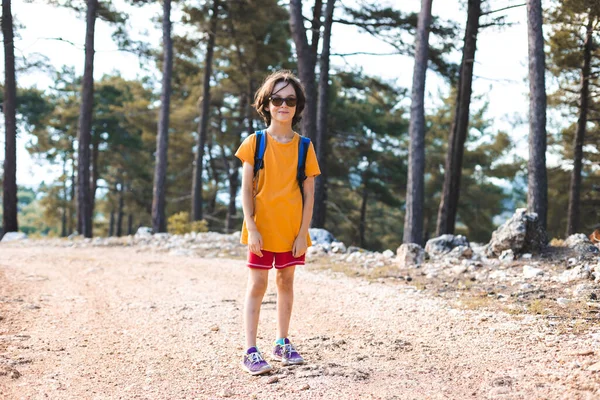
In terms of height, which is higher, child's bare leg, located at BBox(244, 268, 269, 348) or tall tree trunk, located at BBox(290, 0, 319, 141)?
tall tree trunk, located at BBox(290, 0, 319, 141)

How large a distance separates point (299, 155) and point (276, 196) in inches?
12.9

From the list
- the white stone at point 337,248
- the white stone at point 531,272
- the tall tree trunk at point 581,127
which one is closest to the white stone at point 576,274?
the white stone at point 531,272

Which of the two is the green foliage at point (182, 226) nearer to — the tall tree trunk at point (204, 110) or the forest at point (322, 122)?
the forest at point (322, 122)

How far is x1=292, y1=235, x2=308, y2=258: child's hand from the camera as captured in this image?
3592mm

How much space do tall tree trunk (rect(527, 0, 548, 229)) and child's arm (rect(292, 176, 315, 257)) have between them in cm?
625

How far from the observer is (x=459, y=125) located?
1355 centimetres

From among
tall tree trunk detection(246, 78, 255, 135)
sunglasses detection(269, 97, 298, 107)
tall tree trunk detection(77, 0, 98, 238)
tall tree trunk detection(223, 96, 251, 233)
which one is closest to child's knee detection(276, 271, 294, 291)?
sunglasses detection(269, 97, 298, 107)

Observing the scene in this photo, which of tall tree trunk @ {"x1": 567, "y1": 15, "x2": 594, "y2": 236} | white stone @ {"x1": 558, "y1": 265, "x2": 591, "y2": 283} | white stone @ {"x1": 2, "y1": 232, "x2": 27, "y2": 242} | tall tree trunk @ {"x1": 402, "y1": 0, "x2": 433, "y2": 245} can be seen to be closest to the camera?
white stone @ {"x1": 558, "y1": 265, "x2": 591, "y2": 283}

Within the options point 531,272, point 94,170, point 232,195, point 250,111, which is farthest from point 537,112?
point 94,170

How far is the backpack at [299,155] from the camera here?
3596mm

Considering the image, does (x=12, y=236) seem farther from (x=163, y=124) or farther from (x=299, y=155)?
(x=299, y=155)

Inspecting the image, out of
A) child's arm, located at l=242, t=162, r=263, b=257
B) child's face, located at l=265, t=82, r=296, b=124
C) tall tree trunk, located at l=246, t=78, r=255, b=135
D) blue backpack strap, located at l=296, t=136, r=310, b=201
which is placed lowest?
child's arm, located at l=242, t=162, r=263, b=257

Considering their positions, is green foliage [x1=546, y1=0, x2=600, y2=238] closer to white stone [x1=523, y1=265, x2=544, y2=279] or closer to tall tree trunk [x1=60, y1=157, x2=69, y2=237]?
white stone [x1=523, y1=265, x2=544, y2=279]

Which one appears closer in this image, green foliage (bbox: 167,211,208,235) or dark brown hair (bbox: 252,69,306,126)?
dark brown hair (bbox: 252,69,306,126)
